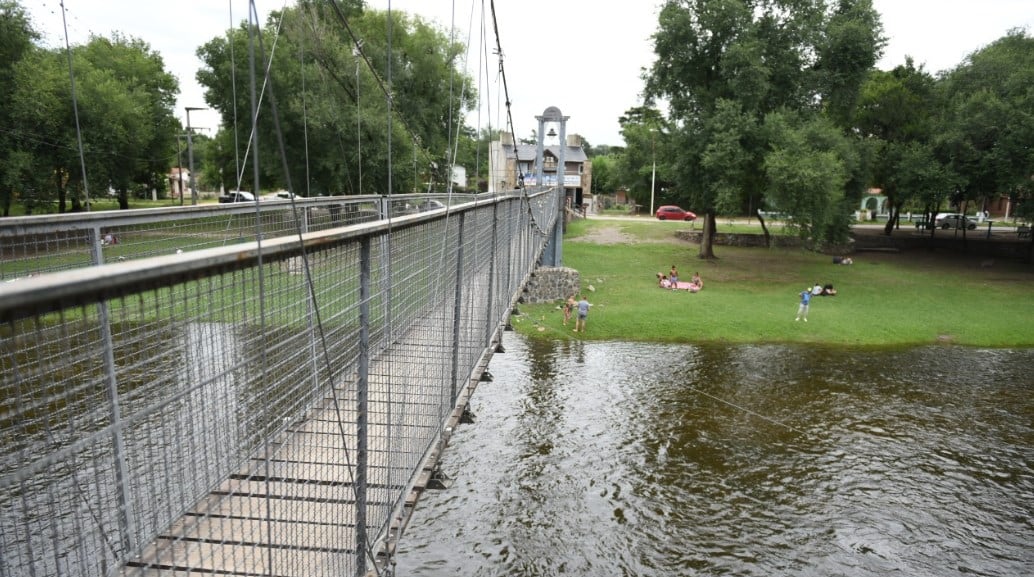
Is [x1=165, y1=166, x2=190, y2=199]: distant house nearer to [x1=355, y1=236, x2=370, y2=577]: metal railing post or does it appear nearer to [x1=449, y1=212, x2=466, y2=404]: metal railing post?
[x1=449, y1=212, x2=466, y2=404]: metal railing post

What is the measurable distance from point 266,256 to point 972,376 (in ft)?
51.6

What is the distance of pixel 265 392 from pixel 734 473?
8.78m

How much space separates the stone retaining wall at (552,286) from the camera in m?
18.0

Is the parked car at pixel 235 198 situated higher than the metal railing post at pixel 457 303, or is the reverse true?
the parked car at pixel 235 198

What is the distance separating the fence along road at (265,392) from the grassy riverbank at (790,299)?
11.1m

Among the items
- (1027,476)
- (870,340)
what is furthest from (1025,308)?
(1027,476)

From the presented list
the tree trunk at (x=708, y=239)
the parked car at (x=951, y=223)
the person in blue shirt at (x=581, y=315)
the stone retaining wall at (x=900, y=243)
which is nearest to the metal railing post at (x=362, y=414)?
the person in blue shirt at (x=581, y=315)

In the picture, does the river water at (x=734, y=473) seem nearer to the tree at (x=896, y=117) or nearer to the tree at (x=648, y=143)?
the tree at (x=648, y=143)

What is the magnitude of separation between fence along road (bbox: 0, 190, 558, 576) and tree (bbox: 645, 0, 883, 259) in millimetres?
18957

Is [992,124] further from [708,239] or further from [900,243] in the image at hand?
[708,239]

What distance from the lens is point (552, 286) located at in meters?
18.2

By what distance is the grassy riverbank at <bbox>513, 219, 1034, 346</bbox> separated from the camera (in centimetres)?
1600

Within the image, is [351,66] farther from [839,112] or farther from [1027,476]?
[1027,476]

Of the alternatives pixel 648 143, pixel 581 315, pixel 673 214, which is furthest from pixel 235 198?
pixel 673 214
